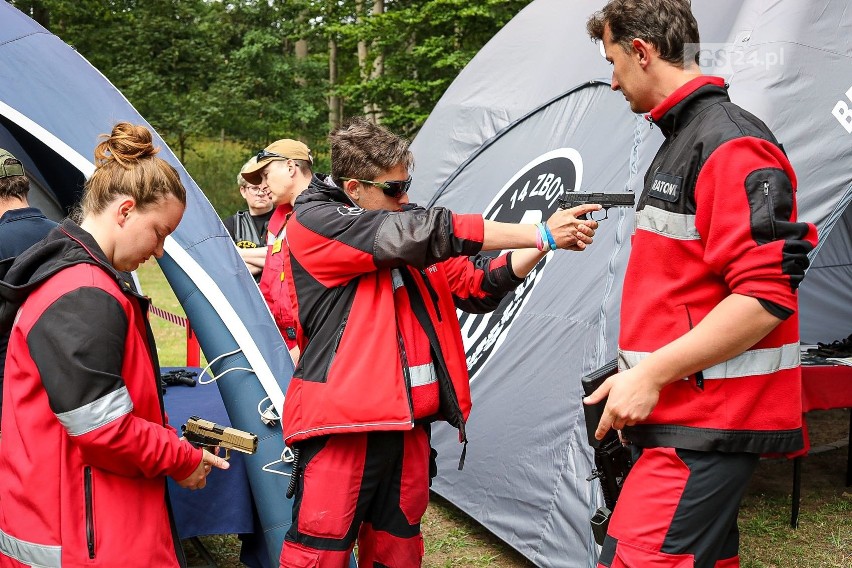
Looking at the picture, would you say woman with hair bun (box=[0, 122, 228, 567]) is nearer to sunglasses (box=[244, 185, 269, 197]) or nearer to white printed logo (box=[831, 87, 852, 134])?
white printed logo (box=[831, 87, 852, 134])

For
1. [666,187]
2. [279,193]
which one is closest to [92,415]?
[666,187]

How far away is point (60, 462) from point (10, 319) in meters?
0.41

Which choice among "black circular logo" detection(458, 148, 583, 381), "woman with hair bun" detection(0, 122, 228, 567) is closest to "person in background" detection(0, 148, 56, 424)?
"woman with hair bun" detection(0, 122, 228, 567)

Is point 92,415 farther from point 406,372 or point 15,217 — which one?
point 15,217

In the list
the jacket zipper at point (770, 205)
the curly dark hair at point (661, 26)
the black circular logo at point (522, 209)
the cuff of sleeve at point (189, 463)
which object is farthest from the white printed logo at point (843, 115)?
the cuff of sleeve at point (189, 463)

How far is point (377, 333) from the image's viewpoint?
103 inches

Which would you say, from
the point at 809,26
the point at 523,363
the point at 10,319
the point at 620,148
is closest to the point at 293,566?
the point at 10,319

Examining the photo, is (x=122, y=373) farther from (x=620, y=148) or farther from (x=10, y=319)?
(x=620, y=148)

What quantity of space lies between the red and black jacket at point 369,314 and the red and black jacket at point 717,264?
2.03 ft

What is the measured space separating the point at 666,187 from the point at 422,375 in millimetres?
982

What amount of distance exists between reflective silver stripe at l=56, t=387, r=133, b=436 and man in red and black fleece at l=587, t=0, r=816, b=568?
1119 mm

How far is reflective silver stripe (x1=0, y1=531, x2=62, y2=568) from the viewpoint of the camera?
2041mm

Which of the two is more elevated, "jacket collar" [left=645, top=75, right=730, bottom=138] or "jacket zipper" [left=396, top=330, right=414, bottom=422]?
"jacket collar" [left=645, top=75, right=730, bottom=138]

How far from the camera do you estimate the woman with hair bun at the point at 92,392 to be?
A: 1.97 m
